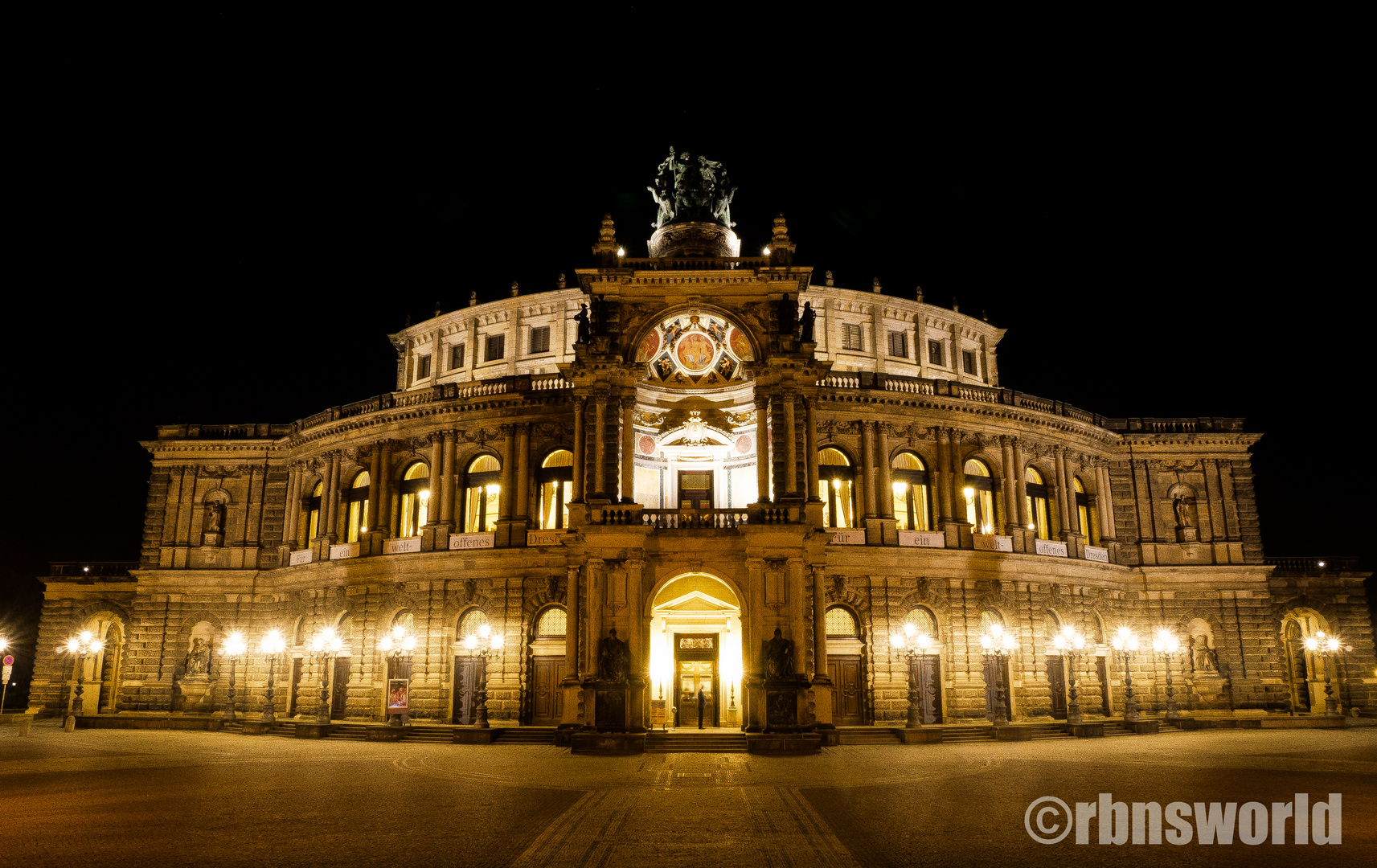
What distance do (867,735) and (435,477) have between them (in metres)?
22.1

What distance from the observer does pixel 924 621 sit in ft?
129

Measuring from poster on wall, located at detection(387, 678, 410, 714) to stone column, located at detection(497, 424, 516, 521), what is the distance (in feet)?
26.2

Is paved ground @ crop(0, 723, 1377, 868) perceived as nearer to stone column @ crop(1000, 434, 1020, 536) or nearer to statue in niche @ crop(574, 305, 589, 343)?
stone column @ crop(1000, 434, 1020, 536)

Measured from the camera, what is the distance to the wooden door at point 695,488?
38812 mm

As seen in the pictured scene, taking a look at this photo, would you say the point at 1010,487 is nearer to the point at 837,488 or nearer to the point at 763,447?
the point at 837,488

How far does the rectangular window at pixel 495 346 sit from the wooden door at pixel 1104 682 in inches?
1362

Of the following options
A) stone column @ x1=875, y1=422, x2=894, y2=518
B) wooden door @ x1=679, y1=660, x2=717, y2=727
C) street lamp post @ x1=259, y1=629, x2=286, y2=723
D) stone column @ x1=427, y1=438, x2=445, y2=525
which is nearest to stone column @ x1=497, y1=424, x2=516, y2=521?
stone column @ x1=427, y1=438, x2=445, y2=525

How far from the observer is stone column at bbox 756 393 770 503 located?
3272cm

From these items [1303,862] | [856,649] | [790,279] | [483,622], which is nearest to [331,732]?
[483,622]

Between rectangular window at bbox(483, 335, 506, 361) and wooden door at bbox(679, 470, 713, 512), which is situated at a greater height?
rectangular window at bbox(483, 335, 506, 361)

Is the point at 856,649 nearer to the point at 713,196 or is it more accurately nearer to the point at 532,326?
the point at 713,196

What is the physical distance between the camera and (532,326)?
50.7 metres

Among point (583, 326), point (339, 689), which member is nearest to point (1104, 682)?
point (583, 326)

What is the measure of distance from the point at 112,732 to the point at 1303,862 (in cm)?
4336
